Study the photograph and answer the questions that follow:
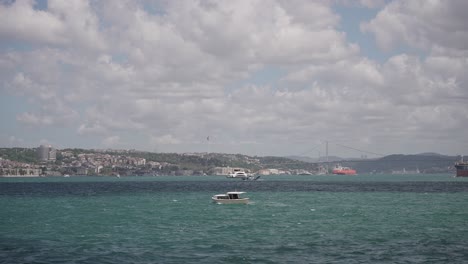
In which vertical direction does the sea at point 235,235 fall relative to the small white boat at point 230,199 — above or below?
below

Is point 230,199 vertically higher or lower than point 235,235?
higher

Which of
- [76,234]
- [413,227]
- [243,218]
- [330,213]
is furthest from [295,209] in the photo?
[76,234]

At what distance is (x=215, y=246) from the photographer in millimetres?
51750

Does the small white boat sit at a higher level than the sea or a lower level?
higher

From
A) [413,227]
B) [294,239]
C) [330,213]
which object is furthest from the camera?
[330,213]

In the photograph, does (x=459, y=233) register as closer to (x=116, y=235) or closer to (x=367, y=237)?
(x=367, y=237)

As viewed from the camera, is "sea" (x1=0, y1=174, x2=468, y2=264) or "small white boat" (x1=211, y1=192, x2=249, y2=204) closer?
"sea" (x1=0, y1=174, x2=468, y2=264)

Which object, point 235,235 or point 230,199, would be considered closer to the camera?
point 235,235

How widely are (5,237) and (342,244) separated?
33.0 meters

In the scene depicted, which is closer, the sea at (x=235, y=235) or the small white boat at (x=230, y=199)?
the sea at (x=235, y=235)

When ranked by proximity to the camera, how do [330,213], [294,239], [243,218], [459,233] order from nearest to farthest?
[294,239], [459,233], [243,218], [330,213]

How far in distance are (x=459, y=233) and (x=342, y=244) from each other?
15.1 m

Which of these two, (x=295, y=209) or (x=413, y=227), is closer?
(x=413, y=227)

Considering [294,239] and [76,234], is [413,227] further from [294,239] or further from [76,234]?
[76,234]
